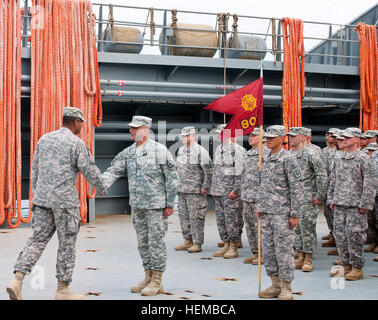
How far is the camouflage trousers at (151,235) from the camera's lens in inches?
194

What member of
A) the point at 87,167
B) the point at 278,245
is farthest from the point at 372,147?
the point at 87,167

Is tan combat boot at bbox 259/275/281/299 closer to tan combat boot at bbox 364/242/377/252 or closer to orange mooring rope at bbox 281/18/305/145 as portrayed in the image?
tan combat boot at bbox 364/242/377/252

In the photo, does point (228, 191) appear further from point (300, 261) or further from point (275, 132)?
point (275, 132)

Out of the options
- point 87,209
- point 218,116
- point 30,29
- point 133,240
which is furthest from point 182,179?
point 218,116

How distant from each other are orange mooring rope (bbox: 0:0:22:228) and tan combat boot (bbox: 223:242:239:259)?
403 centimetres

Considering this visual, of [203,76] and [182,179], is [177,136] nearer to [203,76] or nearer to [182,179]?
[203,76]

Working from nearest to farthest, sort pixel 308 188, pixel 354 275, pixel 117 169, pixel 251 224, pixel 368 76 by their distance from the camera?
→ pixel 117 169
pixel 354 275
pixel 308 188
pixel 251 224
pixel 368 76

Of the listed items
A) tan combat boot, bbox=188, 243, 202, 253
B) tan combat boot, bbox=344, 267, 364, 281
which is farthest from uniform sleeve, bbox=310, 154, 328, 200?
tan combat boot, bbox=188, 243, 202, 253

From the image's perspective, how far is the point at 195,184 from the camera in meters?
7.43

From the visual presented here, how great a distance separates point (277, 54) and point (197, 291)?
734cm

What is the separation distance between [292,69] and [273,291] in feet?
22.0

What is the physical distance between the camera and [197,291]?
5055 mm

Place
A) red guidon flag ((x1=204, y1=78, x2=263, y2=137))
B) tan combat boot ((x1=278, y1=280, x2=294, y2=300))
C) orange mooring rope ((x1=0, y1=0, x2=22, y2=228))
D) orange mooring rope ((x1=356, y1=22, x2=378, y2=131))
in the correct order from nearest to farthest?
tan combat boot ((x1=278, y1=280, x2=294, y2=300)) < red guidon flag ((x1=204, y1=78, x2=263, y2=137)) < orange mooring rope ((x1=0, y1=0, x2=22, y2=228)) < orange mooring rope ((x1=356, y1=22, x2=378, y2=131))

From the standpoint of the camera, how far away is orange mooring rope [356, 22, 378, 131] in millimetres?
11164
